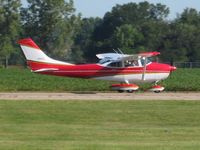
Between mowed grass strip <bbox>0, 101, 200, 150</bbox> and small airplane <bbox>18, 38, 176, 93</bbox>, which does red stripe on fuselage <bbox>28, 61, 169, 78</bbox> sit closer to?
small airplane <bbox>18, 38, 176, 93</bbox>

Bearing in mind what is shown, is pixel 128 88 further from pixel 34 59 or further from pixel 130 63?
pixel 34 59

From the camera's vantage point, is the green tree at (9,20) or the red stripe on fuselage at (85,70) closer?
the red stripe on fuselage at (85,70)

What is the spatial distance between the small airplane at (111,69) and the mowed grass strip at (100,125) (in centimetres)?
780

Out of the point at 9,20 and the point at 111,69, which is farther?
the point at 9,20

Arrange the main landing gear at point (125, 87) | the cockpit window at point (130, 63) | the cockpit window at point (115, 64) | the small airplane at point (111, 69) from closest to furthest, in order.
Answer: the main landing gear at point (125, 87) < the small airplane at point (111, 69) < the cockpit window at point (115, 64) < the cockpit window at point (130, 63)

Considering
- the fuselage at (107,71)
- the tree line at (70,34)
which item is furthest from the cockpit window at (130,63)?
the tree line at (70,34)

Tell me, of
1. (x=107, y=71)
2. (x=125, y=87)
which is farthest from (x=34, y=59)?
(x=125, y=87)

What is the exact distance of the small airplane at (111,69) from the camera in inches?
1374

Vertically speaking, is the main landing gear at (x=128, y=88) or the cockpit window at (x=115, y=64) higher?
the cockpit window at (x=115, y=64)

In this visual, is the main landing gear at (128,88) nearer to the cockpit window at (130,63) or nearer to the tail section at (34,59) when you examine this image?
the cockpit window at (130,63)

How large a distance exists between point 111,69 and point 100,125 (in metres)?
14.5

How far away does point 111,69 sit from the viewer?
116ft

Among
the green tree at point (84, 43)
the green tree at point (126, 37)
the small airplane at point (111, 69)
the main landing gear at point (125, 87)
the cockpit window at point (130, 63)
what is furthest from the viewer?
the green tree at point (84, 43)

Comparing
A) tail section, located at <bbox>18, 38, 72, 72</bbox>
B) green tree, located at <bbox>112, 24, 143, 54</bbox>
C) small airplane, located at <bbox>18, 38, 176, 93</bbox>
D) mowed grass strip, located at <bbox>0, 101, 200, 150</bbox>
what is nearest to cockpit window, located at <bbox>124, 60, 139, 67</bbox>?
small airplane, located at <bbox>18, 38, 176, 93</bbox>
